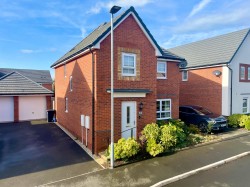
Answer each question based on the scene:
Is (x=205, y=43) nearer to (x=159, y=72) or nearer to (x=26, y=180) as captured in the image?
(x=159, y=72)

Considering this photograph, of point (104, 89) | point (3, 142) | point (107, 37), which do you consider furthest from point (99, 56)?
point (3, 142)

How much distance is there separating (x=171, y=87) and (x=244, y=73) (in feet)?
31.6

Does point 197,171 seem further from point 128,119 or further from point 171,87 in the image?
point 171,87

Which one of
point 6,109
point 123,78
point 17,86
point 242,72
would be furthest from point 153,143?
point 17,86

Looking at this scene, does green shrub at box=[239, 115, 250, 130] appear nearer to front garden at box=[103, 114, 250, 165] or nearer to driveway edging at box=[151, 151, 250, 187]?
front garden at box=[103, 114, 250, 165]

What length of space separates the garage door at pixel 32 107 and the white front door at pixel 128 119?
13.7 metres

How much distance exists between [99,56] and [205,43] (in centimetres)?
1733

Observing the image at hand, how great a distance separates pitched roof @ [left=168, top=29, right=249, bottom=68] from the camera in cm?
1846

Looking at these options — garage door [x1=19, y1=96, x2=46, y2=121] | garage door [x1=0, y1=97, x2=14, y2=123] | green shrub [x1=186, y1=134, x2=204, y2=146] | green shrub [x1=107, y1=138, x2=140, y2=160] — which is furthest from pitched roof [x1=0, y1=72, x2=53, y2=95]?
green shrub [x1=186, y1=134, x2=204, y2=146]

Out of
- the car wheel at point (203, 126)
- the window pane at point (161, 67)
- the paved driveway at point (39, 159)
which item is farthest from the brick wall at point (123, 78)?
the car wheel at point (203, 126)

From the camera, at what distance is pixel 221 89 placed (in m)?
18.3

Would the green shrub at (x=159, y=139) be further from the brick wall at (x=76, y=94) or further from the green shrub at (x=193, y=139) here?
the brick wall at (x=76, y=94)

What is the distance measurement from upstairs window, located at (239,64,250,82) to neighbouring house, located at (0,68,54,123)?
20.1 metres

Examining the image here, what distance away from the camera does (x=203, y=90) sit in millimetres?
19828
